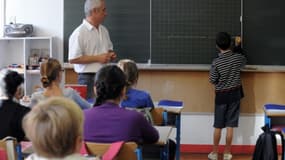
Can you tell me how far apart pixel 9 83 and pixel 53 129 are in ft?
5.23

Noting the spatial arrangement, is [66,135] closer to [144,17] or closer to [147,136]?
[147,136]

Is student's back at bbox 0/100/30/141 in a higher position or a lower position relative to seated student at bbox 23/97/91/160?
lower

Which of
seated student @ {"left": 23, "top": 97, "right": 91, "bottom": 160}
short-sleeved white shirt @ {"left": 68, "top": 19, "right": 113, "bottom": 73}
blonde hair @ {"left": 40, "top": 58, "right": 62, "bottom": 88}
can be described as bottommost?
seated student @ {"left": 23, "top": 97, "right": 91, "bottom": 160}

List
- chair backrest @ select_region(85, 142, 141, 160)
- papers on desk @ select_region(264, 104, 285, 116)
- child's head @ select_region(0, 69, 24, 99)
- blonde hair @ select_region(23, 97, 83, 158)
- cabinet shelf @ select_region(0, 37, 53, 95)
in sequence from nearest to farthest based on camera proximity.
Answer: blonde hair @ select_region(23, 97, 83, 158) < chair backrest @ select_region(85, 142, 141, 160) < child's head @ select_region(0, 69, 24, 99) < papers on desk @ select_region(264, 104, 285, 116) < cabinet shelf @ select_region(0, 37, 53, 95)

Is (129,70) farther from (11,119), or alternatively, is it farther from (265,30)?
(265,30)

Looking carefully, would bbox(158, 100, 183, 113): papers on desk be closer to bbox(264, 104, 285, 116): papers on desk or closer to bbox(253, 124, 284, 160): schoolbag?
bbox(253, 124, 284, 160): schoolbag

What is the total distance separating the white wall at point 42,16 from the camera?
577cm

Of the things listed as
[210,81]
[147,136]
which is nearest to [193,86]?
[210,81]

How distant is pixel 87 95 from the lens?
179 inches

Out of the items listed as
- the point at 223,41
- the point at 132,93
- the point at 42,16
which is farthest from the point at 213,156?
the point at 42,16

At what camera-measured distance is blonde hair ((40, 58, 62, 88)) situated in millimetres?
3324

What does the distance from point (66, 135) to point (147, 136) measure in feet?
3.70

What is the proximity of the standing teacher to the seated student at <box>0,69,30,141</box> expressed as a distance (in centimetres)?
160

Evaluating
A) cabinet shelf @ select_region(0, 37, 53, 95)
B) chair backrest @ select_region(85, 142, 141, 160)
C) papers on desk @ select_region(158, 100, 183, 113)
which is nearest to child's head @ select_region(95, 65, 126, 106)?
chair backrest @ select_region(85, 142, 141, 160)
